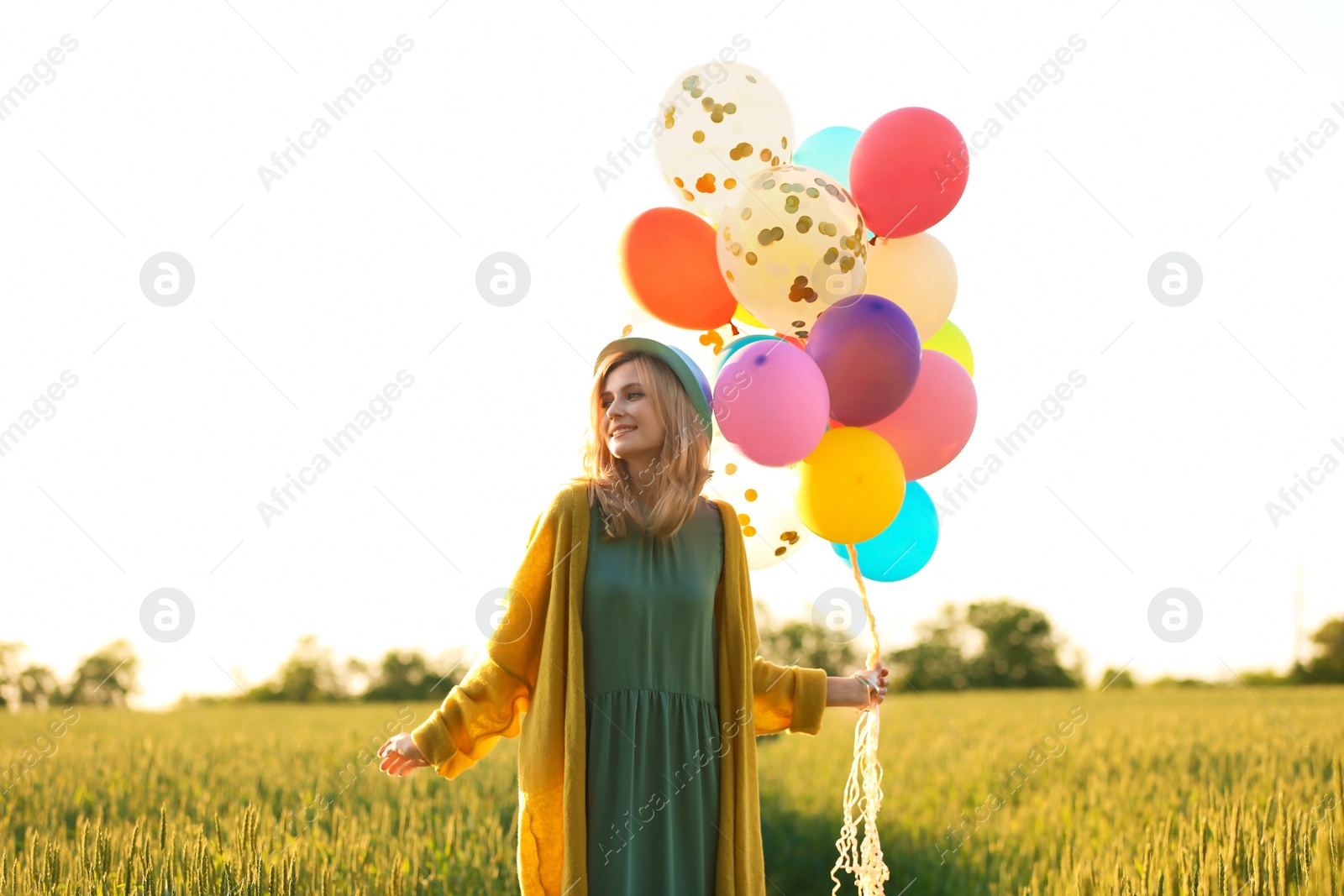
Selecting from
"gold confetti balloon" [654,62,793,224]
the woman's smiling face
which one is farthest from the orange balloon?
the woman's smiling face

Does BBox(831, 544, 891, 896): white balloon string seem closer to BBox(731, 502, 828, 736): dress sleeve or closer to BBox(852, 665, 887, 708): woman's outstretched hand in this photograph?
BBox(852, 665, 887, 708): woman's outstretched hand

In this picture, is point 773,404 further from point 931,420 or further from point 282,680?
point 282,680

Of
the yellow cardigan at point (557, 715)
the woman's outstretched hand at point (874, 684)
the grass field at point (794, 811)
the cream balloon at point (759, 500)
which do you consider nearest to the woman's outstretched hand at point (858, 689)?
the woman's outstretched hand at point (874, 684)

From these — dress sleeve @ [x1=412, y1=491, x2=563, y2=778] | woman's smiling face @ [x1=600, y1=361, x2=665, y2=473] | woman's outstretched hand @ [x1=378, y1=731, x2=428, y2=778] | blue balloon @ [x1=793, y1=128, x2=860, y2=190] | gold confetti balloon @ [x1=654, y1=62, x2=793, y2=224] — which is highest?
blue balloon @ [x1=793, y1=128, x2=860, y2=190]

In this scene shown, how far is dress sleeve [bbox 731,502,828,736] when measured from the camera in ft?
7.80

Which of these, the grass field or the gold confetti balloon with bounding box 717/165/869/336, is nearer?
the gold confetti balloon with bounding box 717/165/869/336

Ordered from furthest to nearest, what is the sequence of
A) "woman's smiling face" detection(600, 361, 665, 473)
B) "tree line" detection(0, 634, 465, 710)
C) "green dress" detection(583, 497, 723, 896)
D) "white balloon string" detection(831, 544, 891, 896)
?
1. "tree line" detection(0, 634, 465, 710)
2. "white balloon string" detection(831, 544, 891, 896)
3. "woman's smiling face" detection(600, 361, 665, 473)
4. "green dress" detection(583, 497, 723, 896)

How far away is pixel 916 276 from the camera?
2.85 meters

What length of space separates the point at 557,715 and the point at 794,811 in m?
3.56

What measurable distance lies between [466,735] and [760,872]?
0.78m

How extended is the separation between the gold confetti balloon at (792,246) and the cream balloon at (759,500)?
430 mm

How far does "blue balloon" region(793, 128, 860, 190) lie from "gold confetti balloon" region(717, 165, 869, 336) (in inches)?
10.1

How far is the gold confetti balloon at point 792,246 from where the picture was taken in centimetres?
257

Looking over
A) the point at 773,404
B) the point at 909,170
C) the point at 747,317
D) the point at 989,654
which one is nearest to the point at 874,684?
the point at 773,404
